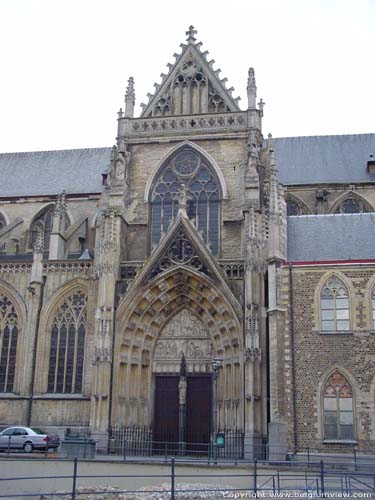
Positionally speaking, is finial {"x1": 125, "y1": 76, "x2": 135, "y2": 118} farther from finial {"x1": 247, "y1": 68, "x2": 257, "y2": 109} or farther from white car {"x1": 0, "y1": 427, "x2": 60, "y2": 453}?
white car {"x1": 0, "y1": 427, "x2": 60, "y2": 453}

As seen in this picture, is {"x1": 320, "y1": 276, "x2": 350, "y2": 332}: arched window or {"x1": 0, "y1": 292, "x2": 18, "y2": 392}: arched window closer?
{"x1": 320, "y1": 276, "x2": 350, "y2": 332}: arched window

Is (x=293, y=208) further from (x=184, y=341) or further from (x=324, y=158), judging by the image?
(x=184, y=341)

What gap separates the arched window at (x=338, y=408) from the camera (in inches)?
938

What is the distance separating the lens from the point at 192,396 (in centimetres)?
2839

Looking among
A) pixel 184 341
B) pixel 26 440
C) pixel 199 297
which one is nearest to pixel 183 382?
pixel 184 341

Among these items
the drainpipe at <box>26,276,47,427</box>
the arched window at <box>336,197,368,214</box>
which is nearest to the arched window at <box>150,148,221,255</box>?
the drainpipe at <box>26,276,47,427</box>

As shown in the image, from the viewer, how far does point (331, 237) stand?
90.3ft

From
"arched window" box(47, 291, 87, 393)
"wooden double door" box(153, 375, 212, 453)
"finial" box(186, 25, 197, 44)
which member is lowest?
"wooden double door" box(153, 375, 212, 453)

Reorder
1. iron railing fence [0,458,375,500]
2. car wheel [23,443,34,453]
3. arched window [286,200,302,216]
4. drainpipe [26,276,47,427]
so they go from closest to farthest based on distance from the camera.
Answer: iron railing fence [0,458,375,500] → car wheel [23,443,34,453] → drainpipe [26,276,47,427] → arched window [286,200,302,216]

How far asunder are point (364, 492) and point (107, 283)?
15191 mm

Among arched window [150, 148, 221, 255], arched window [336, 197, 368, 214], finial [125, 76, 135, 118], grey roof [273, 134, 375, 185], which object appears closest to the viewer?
arched window [150, 148, 221, 255]

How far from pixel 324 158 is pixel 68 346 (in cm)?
1774

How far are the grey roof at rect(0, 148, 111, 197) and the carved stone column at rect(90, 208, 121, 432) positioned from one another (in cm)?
901

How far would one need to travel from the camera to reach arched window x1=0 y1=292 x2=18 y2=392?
30.8m
